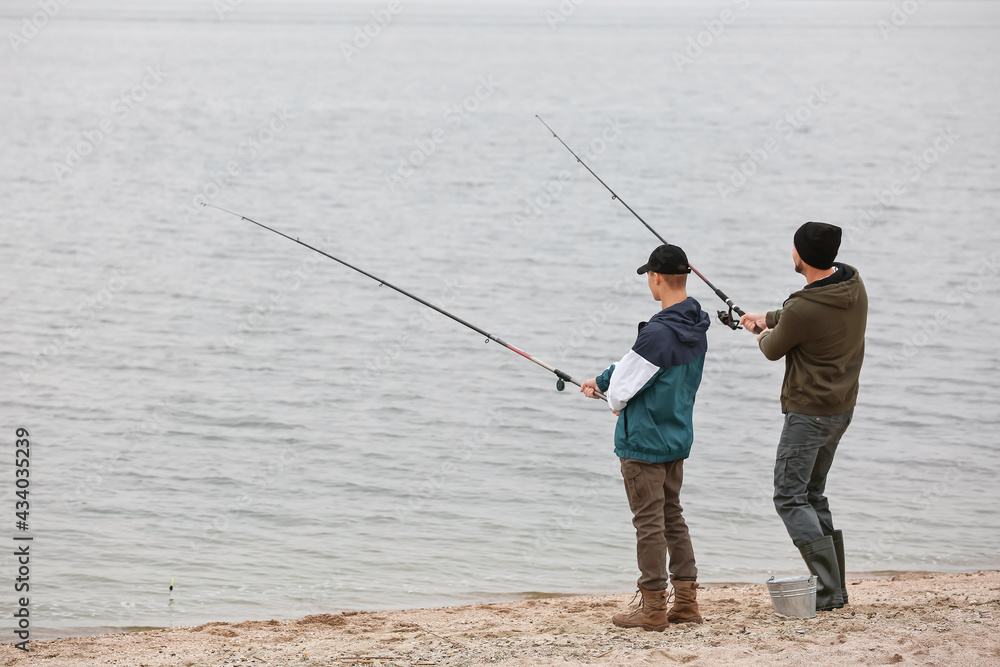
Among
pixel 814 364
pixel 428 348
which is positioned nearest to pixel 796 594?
pixel 814 364

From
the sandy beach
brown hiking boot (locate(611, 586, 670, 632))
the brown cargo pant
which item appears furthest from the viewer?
brown hiking boot (locate(611, 586, 670, 632))

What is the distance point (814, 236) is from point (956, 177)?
65.4 feet

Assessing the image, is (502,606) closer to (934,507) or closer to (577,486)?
(577,486)

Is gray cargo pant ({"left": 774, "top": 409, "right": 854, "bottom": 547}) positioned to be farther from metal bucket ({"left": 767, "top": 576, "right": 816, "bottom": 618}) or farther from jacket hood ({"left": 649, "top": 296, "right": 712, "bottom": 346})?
jacket hood ({"left": 649, "top": 296, "right": 712, "bottom": 346})

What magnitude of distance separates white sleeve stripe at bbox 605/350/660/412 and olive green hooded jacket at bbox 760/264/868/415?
48 cm

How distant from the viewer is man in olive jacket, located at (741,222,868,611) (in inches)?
168

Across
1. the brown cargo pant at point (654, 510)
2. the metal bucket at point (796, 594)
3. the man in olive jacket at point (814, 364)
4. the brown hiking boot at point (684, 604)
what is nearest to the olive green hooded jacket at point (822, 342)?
the man in olive jacket at point (814, 364)

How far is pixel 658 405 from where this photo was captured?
429 cm

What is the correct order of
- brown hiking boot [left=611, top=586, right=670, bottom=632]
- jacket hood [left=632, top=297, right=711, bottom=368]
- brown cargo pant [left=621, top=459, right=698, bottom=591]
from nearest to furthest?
jacket hood [left=632, top=297, right=711, bottom=368], brown cargo pant [left=621, top=459, right=698, bottom=591], brown hiking boot [left=611, top=586, right=670, bottom=632]

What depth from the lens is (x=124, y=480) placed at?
796cm

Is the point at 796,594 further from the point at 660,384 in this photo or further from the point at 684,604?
the point at 660,384

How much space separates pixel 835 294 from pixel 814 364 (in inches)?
11.1

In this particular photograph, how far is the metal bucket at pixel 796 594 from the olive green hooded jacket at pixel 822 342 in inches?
26.9

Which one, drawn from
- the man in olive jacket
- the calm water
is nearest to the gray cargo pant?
the man in olive jacket
